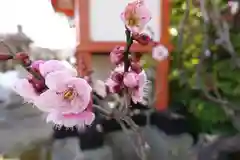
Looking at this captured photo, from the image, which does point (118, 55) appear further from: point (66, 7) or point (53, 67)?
point (66, 7)

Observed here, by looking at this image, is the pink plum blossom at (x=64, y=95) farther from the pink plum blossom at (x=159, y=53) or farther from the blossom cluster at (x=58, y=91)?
the pink plum blossom at (x=159, y=53)

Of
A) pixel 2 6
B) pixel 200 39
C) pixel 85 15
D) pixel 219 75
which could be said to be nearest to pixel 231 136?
pixel 219 75

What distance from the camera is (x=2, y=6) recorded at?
82 cm

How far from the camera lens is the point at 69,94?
31cm

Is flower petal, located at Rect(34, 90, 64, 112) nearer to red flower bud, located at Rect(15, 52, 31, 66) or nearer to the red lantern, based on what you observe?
red flower bud, located at Rect(15, 52, 31, 66)

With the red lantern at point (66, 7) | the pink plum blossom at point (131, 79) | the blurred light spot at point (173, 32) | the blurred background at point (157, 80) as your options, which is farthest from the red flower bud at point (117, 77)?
the blurred light spot at point (173, 32)

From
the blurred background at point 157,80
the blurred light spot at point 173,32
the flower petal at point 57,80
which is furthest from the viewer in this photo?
the blurred light spot at point 173,32

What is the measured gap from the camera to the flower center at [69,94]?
1.00ft

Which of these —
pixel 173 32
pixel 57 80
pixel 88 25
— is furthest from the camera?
pixel 173 32

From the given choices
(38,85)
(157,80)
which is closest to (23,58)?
(38,85)

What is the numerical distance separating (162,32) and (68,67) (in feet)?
2.25

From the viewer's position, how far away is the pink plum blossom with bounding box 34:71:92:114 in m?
0.30

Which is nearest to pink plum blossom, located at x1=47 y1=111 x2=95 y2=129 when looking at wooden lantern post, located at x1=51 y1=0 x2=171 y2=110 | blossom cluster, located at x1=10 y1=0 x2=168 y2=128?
blossom cluster, located at x1=10 y1=0 x2=168 y2=128

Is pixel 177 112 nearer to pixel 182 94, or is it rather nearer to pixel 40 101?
pixel 182 94
